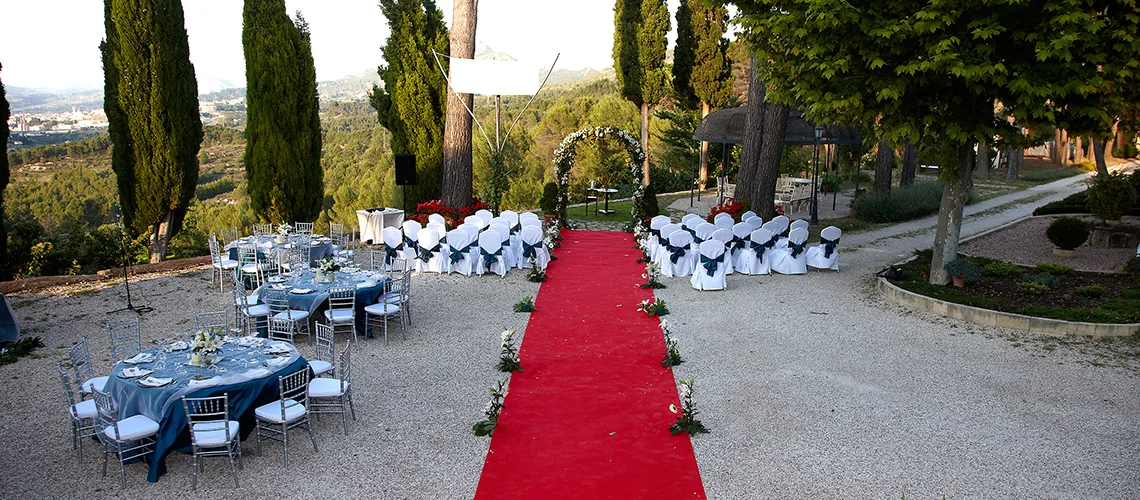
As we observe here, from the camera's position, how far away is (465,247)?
13297 mm

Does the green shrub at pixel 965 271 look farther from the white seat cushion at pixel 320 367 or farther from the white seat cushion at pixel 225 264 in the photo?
the white seat cushion at pixel 225 264

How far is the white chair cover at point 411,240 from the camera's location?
13.8m

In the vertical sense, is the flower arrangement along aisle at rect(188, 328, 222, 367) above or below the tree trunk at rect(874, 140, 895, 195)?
below

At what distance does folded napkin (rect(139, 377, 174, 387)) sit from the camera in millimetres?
5910

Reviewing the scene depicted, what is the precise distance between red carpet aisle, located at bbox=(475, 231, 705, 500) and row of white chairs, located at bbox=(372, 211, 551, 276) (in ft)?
6.22

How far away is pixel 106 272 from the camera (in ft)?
42.5

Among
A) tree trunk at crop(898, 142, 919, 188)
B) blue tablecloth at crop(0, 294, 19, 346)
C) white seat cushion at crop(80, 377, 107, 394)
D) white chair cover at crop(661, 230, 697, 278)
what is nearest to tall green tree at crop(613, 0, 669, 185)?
tree trunk at crop(898, 142, 919, 188)

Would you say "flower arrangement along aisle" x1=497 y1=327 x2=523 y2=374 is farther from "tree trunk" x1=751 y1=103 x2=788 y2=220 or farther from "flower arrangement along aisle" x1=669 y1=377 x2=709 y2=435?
"tree trunk" x1=751 y1=103 x2=788 y2=220

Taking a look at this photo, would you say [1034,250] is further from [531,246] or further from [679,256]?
[531,246]

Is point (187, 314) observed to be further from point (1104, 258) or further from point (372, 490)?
point (1104, 258)

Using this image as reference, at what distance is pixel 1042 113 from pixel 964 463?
16.5ft

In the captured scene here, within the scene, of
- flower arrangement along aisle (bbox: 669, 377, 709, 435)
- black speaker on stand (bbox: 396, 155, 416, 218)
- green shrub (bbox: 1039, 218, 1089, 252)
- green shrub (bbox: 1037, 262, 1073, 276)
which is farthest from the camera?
black speaker on stand (bbox: 396, 155, 416, 218)

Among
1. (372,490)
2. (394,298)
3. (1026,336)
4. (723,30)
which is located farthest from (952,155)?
(723,30)

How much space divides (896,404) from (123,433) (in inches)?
265
